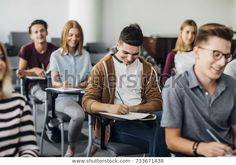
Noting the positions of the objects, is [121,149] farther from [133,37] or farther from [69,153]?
[133,37]

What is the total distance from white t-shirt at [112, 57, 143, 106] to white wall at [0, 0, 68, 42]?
0.80ft

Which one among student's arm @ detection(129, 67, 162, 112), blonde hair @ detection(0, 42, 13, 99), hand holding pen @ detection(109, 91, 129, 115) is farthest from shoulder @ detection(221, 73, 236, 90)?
blonde hair @ detection(0, 42, 13, 99)

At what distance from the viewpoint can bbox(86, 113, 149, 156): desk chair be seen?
1217mm

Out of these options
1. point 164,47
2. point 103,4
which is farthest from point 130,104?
point 103,4

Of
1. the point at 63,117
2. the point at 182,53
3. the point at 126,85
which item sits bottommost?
the point at 63,117

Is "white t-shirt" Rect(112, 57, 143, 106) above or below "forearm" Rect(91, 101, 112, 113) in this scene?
above

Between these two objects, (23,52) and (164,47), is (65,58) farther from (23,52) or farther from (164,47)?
(164,47)

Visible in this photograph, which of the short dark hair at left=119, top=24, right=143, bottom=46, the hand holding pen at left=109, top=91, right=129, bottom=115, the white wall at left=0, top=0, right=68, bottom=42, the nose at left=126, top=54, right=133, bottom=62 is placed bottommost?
the hand holding pen at left=109, top=91, right=129, bottom=115

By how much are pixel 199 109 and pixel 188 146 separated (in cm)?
12

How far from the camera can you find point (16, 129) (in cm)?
111

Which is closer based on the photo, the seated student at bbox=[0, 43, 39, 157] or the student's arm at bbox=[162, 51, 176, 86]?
the seated student at bbox=[0, 43, 39, 157]

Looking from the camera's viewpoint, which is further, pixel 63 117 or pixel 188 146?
pixel 63 117

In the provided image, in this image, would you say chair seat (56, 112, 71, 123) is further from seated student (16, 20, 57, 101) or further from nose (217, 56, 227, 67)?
nose (217, 56, 227, 67)

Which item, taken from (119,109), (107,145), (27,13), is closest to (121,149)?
(107,145)
